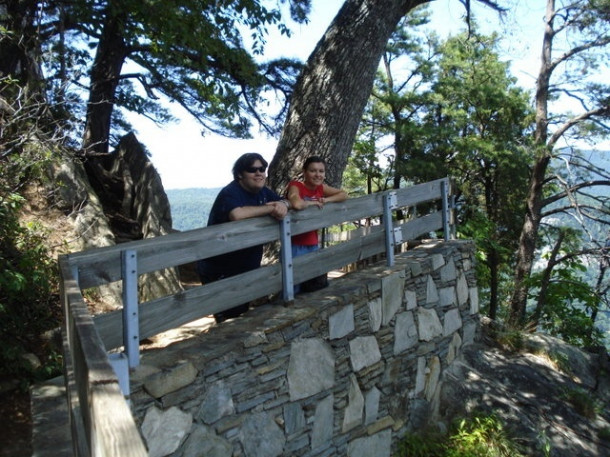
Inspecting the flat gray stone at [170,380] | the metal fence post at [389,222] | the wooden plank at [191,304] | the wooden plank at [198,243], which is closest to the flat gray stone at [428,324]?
the metal fence post at [389,222]

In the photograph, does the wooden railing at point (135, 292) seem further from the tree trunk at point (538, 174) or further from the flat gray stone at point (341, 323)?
the tree trunk at point (538, 174)

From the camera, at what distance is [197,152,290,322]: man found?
3.87 meters

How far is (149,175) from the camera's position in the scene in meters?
8.76

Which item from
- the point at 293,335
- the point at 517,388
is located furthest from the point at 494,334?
the point at 293,335

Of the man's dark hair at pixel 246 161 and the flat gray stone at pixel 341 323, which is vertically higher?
the man's dark hair at pixel 246 161

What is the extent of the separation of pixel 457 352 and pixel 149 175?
17.0ft

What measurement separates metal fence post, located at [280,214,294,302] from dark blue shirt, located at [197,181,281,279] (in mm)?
205

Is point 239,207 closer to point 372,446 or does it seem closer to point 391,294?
point 391,294

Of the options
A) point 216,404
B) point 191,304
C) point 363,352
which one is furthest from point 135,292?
point 363,352

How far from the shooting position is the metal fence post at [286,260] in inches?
158

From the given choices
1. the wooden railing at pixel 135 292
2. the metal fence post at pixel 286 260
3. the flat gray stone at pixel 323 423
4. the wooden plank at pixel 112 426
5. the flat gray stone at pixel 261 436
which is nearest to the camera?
the wooden plank at pixel 112 426

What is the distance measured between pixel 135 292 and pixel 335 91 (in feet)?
12.0

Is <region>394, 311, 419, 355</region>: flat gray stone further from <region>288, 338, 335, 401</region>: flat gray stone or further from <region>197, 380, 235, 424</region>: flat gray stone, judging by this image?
<region>197, 380, 235, 424</region>: flat gray stone

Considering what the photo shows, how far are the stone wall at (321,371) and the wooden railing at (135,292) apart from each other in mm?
202
